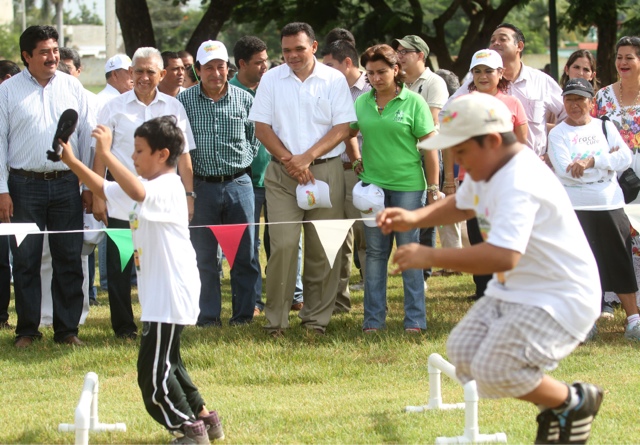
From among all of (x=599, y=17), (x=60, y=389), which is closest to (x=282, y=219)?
(x=60, y=389)

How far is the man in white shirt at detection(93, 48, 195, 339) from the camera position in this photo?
26.3 ft

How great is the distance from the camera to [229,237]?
26.8ft

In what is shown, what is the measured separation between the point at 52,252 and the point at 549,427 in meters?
4.93

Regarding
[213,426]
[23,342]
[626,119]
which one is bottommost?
[23,342]

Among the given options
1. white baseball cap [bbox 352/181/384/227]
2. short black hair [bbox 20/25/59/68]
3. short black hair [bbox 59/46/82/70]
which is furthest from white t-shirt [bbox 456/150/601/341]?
short black hair [bbox 59/46/82/70]

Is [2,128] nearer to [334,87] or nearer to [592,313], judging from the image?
[334,87]

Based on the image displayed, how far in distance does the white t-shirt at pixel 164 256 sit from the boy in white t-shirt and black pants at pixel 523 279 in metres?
1.37

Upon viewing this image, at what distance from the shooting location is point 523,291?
4.54 meters

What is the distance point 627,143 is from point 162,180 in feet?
15.8

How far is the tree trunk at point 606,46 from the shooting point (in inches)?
700

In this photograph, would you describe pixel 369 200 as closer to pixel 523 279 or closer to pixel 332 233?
pixel 332 233

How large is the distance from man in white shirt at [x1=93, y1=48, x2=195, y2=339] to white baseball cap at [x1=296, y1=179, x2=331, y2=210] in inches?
35.5

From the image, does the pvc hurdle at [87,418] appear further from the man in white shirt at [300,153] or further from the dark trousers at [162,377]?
the man in white shirt at [300,153]

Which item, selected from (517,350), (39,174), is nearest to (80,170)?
(517,350)
